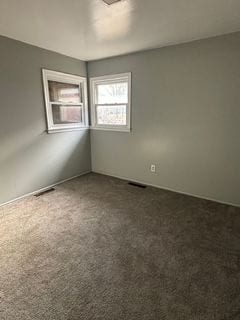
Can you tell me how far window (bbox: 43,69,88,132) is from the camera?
3.35 m

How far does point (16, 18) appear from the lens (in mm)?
2105

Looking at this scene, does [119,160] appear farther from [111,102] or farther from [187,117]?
[187,117]

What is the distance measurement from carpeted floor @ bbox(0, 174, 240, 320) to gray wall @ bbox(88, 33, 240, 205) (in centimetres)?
50

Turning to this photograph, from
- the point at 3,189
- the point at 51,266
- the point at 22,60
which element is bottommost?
the point at 51,266

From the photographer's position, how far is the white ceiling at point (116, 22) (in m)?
1.85

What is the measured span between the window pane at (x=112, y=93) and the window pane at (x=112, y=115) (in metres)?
0.13

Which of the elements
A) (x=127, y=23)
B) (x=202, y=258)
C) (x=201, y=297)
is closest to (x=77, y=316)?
(x=201, y=297)

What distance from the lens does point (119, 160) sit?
398 cm

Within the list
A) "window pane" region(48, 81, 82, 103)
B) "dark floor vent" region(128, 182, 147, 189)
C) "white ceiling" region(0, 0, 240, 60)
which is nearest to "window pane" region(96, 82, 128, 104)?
"window pane" region(48, 81, 82, 103)

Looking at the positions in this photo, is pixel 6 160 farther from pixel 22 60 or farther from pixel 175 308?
pixel 175 308

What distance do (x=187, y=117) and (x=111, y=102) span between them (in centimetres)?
159

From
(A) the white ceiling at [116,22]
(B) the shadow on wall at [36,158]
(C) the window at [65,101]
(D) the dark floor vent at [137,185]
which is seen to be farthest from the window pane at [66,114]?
(D) the dark floor vent at [137,185]

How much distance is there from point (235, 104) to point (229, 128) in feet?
1.07

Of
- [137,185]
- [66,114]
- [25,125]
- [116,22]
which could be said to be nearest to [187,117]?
[137,185]
